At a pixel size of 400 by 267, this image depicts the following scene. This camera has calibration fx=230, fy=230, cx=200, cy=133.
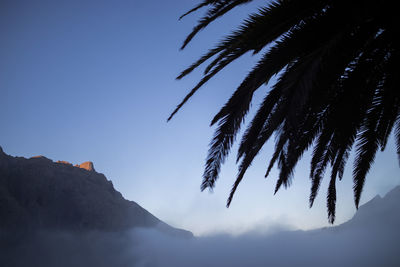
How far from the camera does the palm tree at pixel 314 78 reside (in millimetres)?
2275

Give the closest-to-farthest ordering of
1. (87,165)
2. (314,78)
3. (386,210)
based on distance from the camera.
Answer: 1. (314,78)
2. (87,165)
3. (386,210)

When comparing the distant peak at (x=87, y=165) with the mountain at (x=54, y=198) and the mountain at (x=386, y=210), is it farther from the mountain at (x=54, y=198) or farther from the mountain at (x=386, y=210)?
the mountain at (x=386, y=210)

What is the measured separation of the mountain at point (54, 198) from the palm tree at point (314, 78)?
73.1 m

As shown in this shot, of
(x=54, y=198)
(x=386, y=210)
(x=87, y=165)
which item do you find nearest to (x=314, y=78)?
(x=54, y=198)

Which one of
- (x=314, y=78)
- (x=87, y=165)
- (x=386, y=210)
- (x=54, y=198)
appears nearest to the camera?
(x=314, y=78)

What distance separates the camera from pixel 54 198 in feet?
230

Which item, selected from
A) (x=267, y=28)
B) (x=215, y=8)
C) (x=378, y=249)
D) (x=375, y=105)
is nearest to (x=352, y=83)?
(x=375, y=105)

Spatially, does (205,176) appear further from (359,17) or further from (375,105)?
(375,105)

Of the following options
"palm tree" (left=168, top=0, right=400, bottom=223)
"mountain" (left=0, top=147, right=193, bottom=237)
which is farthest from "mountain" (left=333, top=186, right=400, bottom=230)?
"palm tree" (left=168, top=0, right=400, bottom=223)

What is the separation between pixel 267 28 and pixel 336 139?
2.56 meters

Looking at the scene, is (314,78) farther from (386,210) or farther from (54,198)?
(386,210)

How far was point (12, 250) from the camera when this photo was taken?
213ft

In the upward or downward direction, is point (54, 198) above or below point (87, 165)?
below

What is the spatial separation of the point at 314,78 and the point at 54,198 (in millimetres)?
84340
